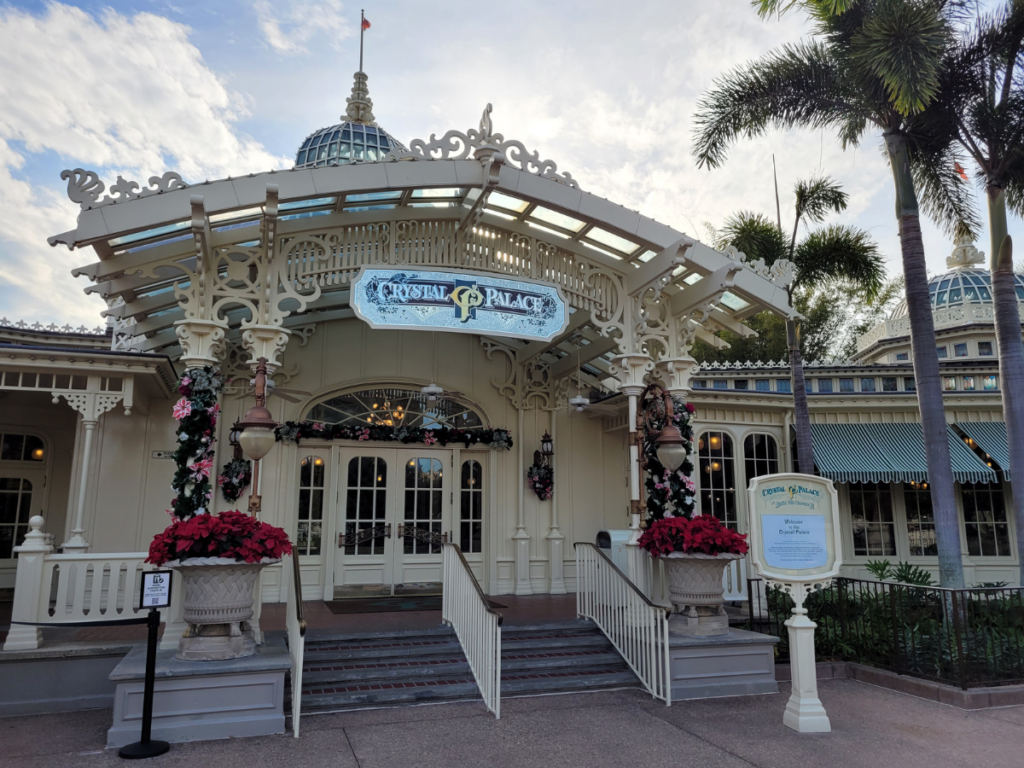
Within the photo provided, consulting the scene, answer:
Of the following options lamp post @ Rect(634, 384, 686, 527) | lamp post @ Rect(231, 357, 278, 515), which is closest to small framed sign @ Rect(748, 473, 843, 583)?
lamp post @ Rect(634, 384, 686, 527)

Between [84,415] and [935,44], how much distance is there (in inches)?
428

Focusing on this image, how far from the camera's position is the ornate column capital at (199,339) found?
253 inches

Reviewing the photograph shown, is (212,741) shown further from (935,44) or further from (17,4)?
(935,44)

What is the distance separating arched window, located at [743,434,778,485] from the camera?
1188 cm

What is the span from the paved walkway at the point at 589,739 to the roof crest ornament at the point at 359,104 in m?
14.7

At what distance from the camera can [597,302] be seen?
7973 millimetres

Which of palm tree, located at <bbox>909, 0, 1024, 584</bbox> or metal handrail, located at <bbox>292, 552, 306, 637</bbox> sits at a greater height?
palm tree, located at <bbox>909, 0, 1024, 584</bbox>

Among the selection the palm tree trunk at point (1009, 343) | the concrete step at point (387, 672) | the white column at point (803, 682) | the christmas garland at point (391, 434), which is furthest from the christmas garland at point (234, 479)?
the palm tree trunk at point (1009, 343)

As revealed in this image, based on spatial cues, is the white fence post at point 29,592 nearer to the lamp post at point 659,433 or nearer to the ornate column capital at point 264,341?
the ornate column capital at point 264,341

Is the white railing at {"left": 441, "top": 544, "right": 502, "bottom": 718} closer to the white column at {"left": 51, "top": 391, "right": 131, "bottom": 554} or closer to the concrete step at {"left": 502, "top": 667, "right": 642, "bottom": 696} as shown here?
the concrete step at {"left": 502, "top": 667, "right": 642, "bottom": 696}

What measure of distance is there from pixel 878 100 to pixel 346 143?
11.4m

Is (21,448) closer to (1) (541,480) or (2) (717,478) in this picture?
(1) (541,480)

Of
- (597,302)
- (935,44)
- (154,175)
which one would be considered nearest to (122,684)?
(154,175)

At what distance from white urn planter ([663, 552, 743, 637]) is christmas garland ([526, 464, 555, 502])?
3.85 m
